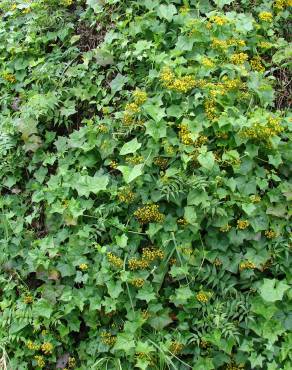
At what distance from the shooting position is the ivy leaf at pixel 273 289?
10.3 ft

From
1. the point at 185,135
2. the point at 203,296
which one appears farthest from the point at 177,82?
the point at 203,296

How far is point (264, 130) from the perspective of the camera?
3.38 m

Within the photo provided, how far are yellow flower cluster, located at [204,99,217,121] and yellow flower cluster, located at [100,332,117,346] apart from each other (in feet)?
4.70

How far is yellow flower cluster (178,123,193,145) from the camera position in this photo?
3.44 m

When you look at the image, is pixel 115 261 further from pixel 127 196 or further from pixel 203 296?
pixel 203 296

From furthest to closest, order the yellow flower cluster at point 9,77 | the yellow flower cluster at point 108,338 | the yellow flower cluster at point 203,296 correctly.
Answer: the yellow flower cluster at point 9,77 < the yellow flower cluster at point 108,338 < the yellow flower cluster at point 203,296

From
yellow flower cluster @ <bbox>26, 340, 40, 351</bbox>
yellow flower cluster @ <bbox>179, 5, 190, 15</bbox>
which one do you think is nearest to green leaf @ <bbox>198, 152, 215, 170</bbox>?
yellow flower cluster @ <bbox>179, 5, 190, 15</bbox>

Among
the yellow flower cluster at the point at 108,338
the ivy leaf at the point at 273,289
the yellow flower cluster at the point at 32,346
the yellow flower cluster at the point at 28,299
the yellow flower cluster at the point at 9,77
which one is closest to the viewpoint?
the ivy leaf at the point at 273,289

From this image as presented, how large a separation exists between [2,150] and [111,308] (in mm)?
1449

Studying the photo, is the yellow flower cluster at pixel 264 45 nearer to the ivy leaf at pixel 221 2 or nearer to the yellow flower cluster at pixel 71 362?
the ivy leaf at pixel 221 2

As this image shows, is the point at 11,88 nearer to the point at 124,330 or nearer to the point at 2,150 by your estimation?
the point at 2,150

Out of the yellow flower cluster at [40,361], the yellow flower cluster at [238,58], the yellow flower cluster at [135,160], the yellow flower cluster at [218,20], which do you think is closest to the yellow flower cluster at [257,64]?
the yellow flower cluster at [238,58]

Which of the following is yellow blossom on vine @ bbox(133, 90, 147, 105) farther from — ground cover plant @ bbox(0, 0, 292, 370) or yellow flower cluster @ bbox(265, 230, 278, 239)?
yellow flower cluster @ bbox(265, 230, 278, 239)

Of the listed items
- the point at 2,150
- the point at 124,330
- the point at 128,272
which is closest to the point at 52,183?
the point at 2,150
